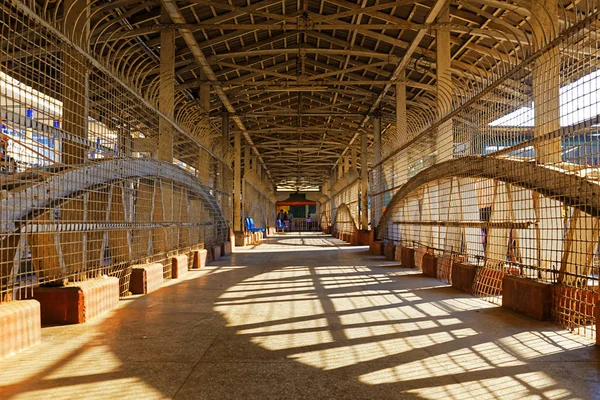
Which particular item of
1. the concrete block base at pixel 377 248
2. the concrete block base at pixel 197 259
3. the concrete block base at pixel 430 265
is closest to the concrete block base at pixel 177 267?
the concrete block base at pixel 197 259

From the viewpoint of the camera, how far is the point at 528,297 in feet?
18.7

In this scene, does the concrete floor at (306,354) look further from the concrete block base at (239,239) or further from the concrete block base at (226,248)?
the concrete block base at (239,239)

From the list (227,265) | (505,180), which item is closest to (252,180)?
(227,265)

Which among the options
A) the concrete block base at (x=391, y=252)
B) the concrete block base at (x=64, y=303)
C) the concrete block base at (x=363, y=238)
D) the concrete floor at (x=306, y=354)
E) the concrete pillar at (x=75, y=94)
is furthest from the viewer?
the concrete block base at (x=363, y=238)

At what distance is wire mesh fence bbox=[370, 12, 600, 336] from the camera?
5.00 m

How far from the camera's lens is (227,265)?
13.0 m

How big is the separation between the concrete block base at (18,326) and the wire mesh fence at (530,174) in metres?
5.29

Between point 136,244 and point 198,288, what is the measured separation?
1322mm

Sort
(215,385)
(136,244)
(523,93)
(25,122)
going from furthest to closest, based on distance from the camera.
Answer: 1. (136,244)
2. (523,93)
3. (25,122)
4. (215,385)

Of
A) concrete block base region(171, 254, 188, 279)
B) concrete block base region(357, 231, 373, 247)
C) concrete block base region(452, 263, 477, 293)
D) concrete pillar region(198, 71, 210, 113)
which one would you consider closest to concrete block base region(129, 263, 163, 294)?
concrete block base region(171, 254, 188, 279)

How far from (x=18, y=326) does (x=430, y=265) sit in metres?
7.78

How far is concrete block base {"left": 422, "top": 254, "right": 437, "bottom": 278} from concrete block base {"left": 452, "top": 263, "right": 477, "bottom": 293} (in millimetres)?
1463

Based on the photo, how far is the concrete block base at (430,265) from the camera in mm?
9852

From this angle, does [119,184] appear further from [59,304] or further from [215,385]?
[215,385]
